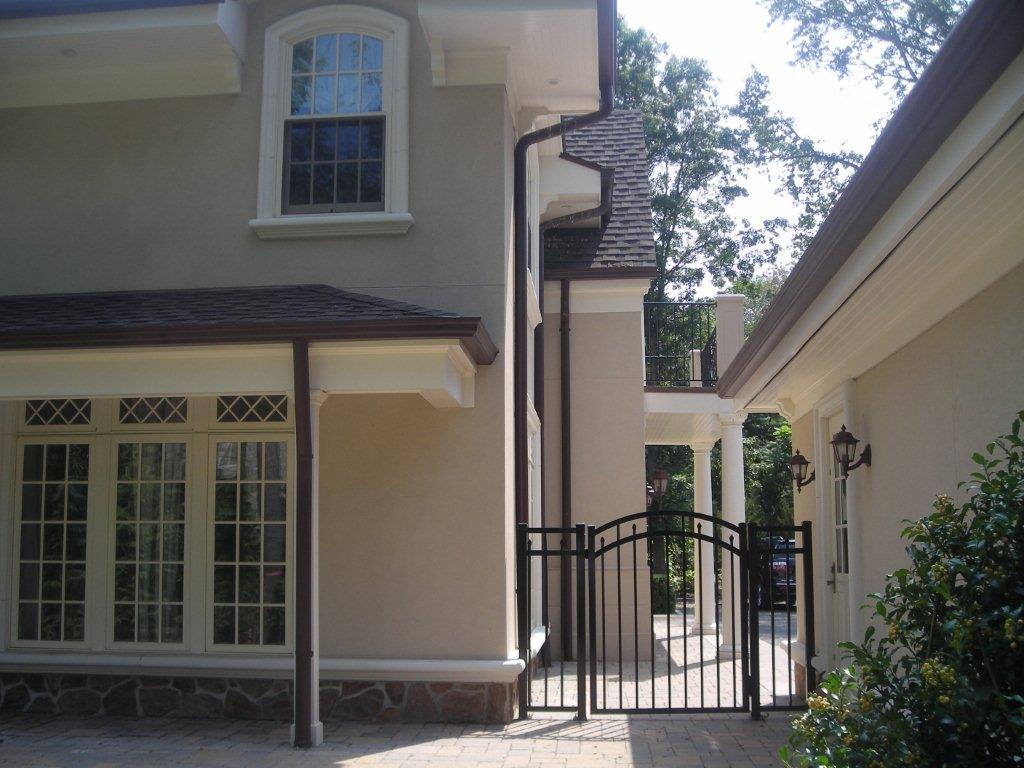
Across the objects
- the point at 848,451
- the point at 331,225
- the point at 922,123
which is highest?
the point at 331,225

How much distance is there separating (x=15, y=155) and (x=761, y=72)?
2382cm

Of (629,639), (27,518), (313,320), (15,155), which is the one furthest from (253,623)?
(629,639)

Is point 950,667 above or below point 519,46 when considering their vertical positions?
below

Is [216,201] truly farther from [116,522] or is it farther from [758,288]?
[758,288]

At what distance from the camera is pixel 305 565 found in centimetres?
748

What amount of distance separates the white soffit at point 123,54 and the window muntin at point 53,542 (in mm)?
3359

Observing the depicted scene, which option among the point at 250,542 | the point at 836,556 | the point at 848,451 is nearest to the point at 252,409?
the point at 250,542

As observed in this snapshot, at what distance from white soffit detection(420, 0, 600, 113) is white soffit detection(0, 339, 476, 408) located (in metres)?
2.85

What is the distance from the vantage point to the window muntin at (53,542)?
355 inches

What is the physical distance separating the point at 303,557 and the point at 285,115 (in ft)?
13.9

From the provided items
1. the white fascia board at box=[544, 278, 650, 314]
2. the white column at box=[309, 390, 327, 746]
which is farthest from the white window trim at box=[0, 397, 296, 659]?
the white fascia board at box=[544, 278, 650, 314]

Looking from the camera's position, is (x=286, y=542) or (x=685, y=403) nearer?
(x=286, y=542)

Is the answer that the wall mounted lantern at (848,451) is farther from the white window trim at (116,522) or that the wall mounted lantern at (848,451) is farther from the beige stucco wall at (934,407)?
the white window trim at (116,522)

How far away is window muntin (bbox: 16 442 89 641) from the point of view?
9.01 meters
